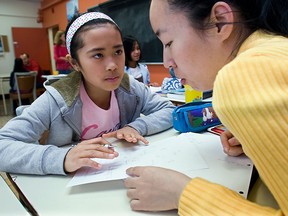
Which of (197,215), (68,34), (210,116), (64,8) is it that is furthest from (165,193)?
(64,8)

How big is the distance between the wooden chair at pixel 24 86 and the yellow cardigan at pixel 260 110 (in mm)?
4879

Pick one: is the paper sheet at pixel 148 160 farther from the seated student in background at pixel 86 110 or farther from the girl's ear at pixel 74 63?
the girl's ear at pixel 74 63

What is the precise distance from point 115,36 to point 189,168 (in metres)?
0.60

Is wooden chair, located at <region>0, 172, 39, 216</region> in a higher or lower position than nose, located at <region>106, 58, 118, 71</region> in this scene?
lower

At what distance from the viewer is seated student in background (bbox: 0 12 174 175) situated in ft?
2.14

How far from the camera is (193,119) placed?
896mm

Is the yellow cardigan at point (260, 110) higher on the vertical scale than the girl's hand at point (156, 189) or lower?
higher

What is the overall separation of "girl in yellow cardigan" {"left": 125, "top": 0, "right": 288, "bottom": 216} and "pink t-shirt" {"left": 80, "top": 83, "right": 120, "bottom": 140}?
0.47 meters

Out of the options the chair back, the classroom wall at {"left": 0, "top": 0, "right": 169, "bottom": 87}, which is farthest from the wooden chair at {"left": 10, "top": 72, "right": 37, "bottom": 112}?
the classroom wall at {"left": 0, "top": 0, "right": 169, "bottom": 87}

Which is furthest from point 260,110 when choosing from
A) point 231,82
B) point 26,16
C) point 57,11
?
point 26,16

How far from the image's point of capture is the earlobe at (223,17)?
0.50 meters

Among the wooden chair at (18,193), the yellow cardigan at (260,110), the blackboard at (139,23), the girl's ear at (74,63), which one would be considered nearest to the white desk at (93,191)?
the wooden chair at (18,193)

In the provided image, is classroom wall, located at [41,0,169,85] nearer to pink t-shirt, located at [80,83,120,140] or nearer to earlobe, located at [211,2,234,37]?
pink t-shirt, located at [80,83,120,140]

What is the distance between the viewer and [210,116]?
0.92 meters
